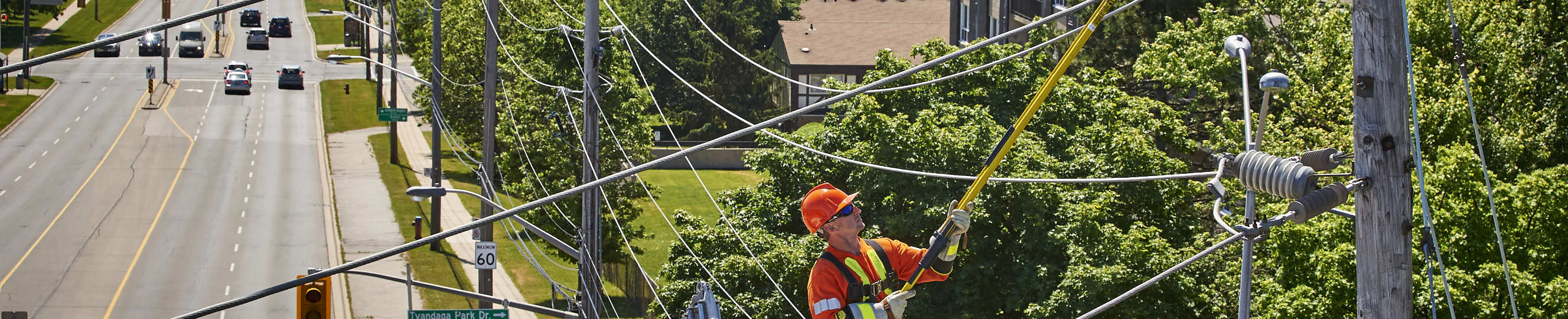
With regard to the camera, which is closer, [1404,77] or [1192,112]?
[1404,77]

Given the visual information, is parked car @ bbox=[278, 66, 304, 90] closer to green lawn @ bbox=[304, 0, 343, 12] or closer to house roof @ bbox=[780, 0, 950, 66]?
house roof @ bbox=[780, 0, 950, 66]

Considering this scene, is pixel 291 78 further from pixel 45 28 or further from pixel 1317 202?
pixel 1317 202

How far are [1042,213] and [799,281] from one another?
4.07 m

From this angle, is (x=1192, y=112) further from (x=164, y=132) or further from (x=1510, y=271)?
(x=164, y=132)

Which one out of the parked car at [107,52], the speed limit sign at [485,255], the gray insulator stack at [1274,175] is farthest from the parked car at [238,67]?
the gray insulator stack at [1274,175]

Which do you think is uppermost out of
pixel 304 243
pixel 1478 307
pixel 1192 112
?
pixel 1192 112

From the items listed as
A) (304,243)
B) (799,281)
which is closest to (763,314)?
(799,281)

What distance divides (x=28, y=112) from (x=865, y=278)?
7005 cm

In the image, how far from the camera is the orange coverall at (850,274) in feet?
28.9

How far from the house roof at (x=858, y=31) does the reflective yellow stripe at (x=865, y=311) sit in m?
56.8

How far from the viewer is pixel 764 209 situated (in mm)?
24703

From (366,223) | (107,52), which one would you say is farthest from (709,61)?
(107,52)

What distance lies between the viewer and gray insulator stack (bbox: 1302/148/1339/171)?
9188 mm

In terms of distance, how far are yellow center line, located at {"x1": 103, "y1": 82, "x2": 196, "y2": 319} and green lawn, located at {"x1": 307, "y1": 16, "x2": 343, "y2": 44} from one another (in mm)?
25900
